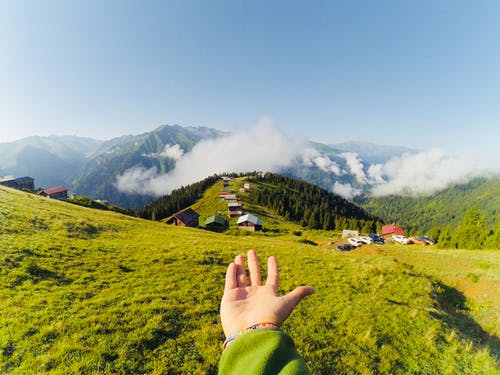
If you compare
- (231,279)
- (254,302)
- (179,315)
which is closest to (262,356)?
(254,302)

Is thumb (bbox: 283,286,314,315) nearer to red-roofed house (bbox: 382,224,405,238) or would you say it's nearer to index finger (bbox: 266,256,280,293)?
index finger (bbox: 266,256,280,293)

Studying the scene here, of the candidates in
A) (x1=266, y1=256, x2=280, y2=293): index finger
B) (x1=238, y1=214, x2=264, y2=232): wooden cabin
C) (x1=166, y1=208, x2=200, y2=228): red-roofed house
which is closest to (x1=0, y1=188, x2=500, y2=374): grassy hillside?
(x1=266, y1=256, x2=280, y2=293): index finger

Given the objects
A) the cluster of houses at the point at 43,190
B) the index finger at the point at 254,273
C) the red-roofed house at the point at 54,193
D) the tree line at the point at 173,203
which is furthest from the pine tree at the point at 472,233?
the red-roofed house at the point at 54,193

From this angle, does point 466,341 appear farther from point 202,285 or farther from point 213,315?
point 202,285

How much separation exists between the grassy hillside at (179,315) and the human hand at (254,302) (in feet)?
10.5

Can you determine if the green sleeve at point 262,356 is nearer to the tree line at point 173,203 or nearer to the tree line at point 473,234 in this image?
the tree line at point 473,234

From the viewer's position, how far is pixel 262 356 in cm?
252

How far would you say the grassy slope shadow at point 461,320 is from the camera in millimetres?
9508

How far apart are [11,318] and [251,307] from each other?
7732mm

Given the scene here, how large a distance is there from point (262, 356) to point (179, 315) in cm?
660

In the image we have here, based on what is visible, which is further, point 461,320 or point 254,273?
point 461,320

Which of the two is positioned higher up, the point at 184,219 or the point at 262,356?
the point at 262,356

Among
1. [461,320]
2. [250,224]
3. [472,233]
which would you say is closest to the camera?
[461,320]

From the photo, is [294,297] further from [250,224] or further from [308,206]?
[308,206]
